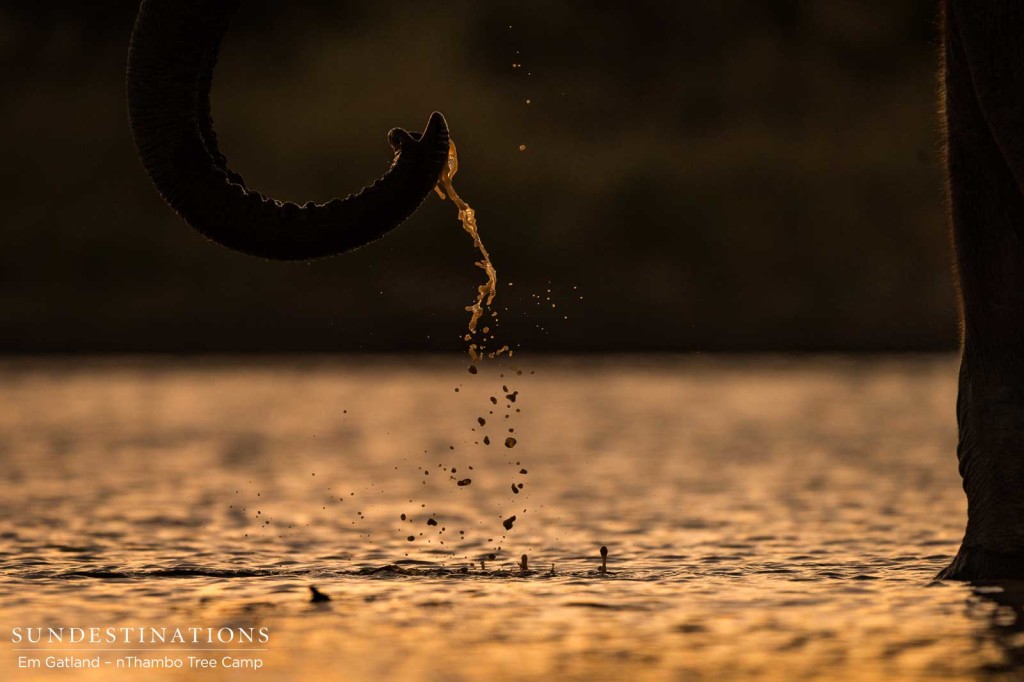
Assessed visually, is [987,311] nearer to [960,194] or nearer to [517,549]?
[960,194]

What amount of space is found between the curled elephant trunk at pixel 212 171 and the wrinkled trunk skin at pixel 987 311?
10.8 feet

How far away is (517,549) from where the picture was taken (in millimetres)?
15695

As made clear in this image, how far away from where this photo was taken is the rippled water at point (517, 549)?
35.3ft

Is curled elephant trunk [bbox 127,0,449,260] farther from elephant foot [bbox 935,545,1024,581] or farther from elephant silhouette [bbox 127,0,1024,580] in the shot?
elephant foot [bbox 935,545,1024,581]

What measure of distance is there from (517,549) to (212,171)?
6.05 meters

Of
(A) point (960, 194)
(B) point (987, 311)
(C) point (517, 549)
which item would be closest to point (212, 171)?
(A) point (960, 194)

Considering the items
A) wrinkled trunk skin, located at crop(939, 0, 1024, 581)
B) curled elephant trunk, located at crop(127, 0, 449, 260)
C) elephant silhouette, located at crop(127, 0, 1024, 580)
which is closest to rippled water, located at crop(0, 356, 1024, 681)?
wrinkled trunk skin, located at crop(939, 0, 1024, 581)

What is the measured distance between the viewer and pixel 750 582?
13.3 metres

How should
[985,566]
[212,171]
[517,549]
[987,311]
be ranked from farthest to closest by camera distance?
[517,549] → [985,566] → [987,311] → [212,171]

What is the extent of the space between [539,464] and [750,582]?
15.7m

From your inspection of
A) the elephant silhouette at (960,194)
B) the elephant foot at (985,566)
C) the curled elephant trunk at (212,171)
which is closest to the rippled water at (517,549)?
the elephant foot at (985,566)

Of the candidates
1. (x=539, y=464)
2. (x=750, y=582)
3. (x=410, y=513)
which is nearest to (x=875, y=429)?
(x=539, y=464)

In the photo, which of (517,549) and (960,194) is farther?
(517,549)

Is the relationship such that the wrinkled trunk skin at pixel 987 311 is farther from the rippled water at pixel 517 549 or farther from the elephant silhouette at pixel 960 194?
the rippled water at pixel 517 549
